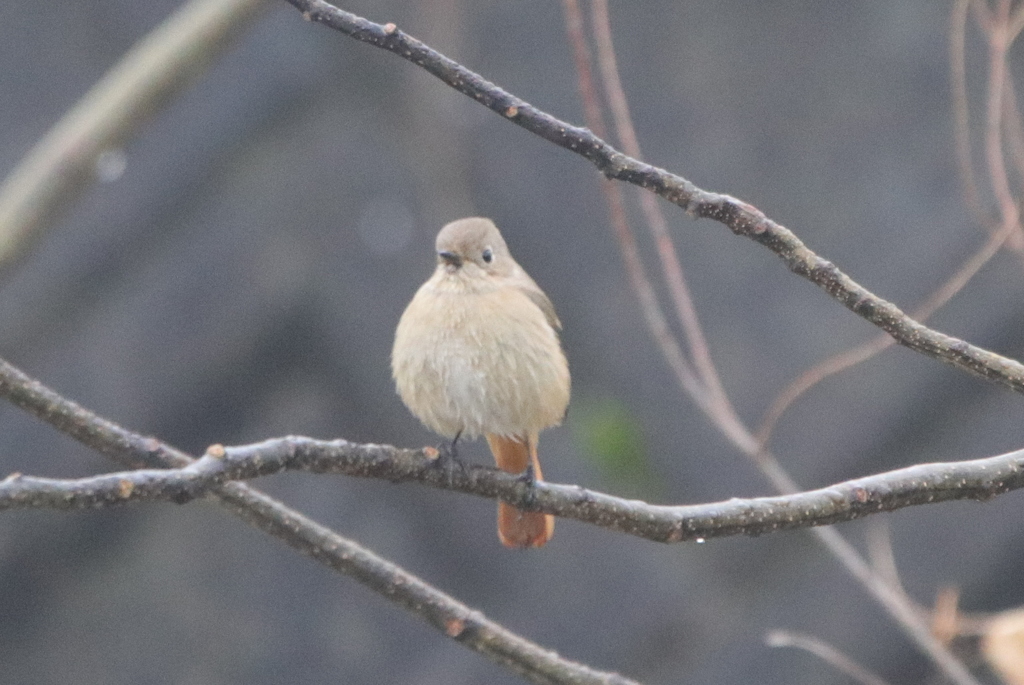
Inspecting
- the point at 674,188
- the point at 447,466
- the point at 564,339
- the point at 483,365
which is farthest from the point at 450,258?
the point at 674,188

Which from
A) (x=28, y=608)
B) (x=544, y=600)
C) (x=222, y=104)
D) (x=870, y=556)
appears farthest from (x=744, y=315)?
(x=28, y=608)

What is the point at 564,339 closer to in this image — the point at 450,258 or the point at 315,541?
the point at 450,258

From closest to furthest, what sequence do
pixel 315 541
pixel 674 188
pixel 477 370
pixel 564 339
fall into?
pixel 674 188, pixel 315 541, pixel 477 370, pixel 564 339

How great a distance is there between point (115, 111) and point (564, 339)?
139 cm

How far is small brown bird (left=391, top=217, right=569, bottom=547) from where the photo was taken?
9.37 feet

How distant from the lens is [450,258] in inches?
123

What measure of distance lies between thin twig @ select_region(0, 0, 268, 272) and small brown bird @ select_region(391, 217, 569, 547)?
3.11 feet

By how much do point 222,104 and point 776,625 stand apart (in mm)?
2269

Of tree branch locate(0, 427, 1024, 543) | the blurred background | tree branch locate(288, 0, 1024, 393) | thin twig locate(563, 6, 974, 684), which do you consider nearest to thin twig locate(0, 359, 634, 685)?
tree branch locate(0, 427, 1024, 543)

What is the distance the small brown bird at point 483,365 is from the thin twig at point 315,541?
701mm

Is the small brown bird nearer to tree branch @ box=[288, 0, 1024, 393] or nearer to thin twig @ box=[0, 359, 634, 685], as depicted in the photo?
thin twig @ box=[0, 359, 634, 685]

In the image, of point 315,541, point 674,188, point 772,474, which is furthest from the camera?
point 772,474

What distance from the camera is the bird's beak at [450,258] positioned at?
3.13 meters

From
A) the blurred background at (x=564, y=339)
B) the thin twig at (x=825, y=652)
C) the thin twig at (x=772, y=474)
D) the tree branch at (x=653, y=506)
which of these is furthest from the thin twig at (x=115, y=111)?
the thin twig at (x=825, y=652)
